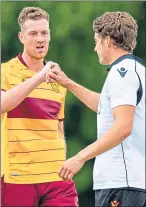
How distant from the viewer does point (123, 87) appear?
4.52 meters

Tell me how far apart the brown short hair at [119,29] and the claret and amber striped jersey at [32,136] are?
2.59ft

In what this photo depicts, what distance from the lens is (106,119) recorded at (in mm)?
4566

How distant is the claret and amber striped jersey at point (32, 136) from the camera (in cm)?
543

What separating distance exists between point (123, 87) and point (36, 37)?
4.25 feet

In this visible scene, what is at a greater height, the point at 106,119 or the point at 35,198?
the point at 106,119

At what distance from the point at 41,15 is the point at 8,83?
537mm

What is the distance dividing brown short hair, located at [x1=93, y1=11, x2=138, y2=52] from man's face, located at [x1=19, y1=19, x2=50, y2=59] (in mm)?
825

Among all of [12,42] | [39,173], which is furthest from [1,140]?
[12,42]

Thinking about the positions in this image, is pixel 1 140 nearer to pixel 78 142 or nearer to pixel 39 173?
pixel 39 173

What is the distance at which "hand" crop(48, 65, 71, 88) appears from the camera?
537cm

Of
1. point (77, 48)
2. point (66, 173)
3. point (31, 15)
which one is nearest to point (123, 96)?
point (66, 173)

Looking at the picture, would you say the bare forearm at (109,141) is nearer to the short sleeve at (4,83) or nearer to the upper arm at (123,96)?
the upper arm at (123,96)

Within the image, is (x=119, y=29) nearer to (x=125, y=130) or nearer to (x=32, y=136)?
(x=125, y=130)

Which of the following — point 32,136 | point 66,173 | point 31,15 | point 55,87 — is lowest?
point 66,173
